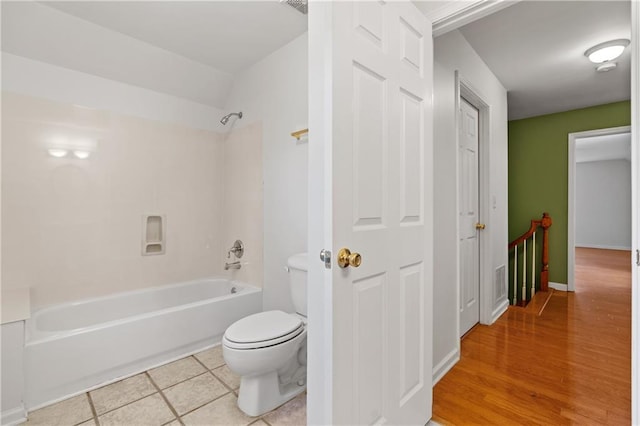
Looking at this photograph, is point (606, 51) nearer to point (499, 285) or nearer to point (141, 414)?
point (499, 285)

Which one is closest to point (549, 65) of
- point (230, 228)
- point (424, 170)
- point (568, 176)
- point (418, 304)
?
point (568, 176)

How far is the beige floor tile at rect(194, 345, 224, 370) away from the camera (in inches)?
84.1

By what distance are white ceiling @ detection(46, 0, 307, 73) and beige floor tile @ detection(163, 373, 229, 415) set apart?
249 centimetres

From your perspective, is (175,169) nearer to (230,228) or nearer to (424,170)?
(230,228)

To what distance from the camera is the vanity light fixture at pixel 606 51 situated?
2.42 m

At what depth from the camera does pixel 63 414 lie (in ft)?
5.30

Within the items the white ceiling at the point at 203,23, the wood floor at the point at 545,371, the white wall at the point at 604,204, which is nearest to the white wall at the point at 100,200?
the white ceiling at the point at 203,23

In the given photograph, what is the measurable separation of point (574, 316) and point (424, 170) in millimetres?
2897

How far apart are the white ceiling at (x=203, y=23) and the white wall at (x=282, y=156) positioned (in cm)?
17

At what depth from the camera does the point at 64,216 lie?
2324mm

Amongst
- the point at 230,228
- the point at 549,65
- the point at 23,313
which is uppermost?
the point at 549,65

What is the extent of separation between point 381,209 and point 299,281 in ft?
3.42

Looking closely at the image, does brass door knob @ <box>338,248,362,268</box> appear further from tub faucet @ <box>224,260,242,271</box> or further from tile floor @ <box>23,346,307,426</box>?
tub faucet @ <box>224,260,242,271</box>

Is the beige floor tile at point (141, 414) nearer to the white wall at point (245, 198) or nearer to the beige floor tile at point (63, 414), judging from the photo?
the beige floor tile at point (63, 414)
